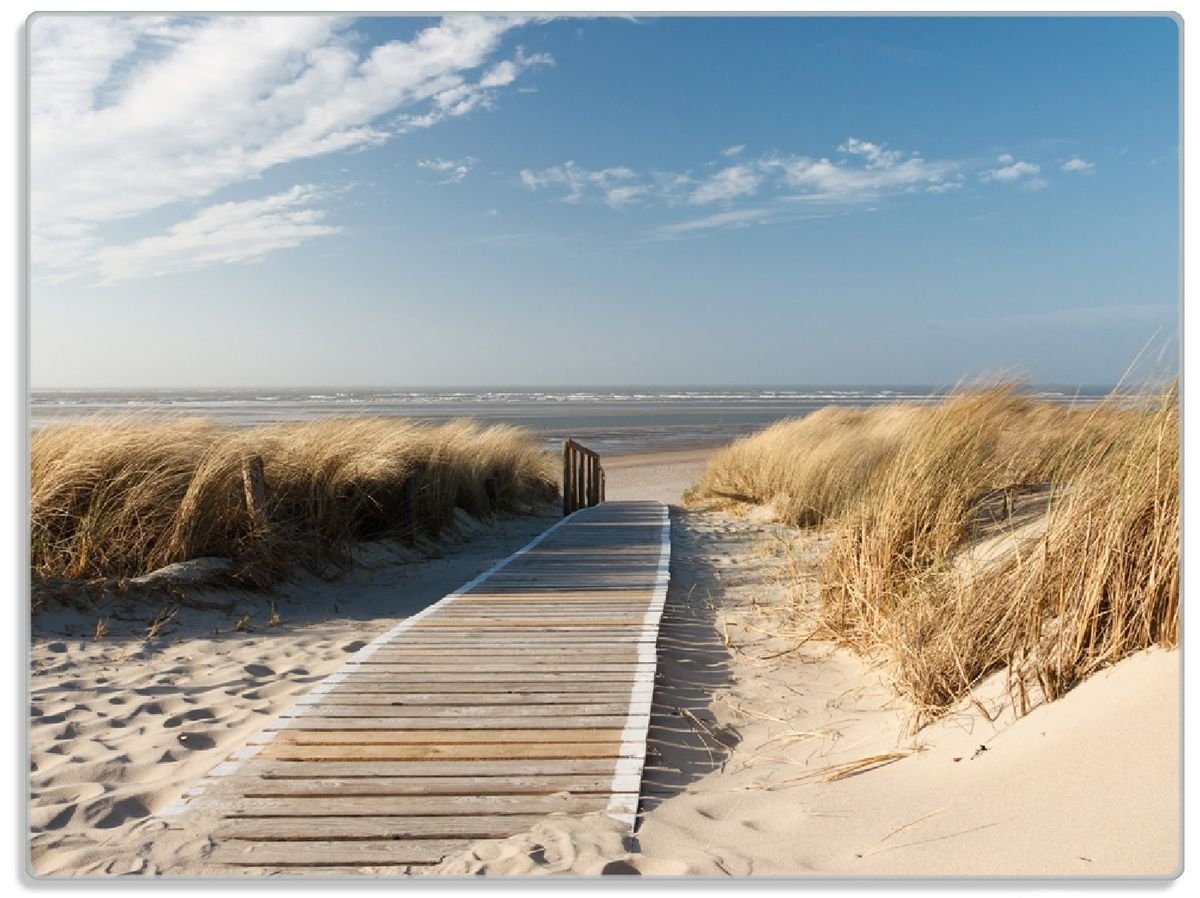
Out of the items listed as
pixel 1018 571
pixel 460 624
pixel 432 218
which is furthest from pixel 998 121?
pixel 460 624

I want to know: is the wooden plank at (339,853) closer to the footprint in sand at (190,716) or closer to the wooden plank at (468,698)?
A: the wooden plank at (468,698)

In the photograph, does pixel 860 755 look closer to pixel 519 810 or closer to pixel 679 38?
pixel 519 810

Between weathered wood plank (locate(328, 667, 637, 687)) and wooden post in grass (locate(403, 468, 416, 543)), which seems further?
wooden post in grass (locate(403, 468, 416, 543))

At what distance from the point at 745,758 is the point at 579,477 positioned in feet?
32.6

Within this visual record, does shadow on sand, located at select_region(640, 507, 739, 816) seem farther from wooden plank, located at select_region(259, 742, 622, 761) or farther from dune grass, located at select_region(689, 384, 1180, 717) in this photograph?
dune grass, located at select_region(689, 384, 1180, 717)

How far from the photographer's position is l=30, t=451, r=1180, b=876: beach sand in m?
2.22

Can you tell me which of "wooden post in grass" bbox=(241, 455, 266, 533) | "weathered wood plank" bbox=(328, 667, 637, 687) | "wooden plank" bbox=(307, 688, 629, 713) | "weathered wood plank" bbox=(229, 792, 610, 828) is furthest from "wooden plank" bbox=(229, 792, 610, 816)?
"wooden post in grass" bbox=(241, 455, 266, 533)

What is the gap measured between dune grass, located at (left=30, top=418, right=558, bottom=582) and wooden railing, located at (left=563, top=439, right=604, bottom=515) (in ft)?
12.5

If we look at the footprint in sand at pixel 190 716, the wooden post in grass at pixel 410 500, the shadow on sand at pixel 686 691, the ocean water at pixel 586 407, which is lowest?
the footprint in sand at pixel 190 716

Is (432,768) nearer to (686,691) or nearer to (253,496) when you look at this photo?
(686,691)

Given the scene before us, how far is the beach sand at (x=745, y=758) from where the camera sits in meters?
2.22

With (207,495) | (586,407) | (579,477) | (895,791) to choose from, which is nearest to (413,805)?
(895,791)

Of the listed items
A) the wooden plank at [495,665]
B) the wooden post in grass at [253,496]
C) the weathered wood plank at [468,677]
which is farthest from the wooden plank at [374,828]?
the wooden post in grass at [253,496]

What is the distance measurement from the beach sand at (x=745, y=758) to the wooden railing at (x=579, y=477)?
689cm
